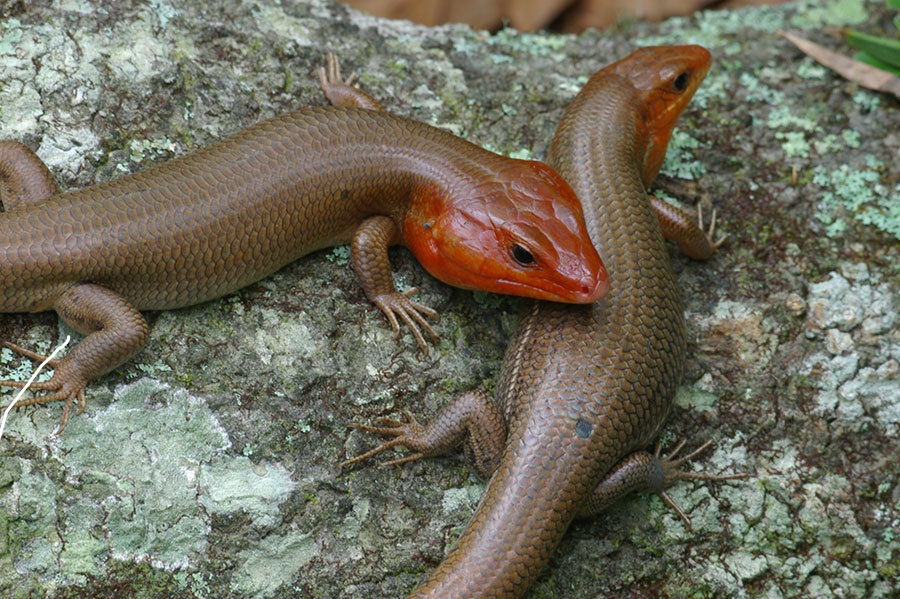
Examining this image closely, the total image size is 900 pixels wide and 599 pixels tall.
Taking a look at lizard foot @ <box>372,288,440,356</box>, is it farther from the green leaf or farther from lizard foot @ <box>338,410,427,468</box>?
the green leaf

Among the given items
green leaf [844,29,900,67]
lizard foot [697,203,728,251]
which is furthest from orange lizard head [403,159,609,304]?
green leaf [844,29,900,67]

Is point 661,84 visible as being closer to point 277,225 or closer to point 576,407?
point 576,407

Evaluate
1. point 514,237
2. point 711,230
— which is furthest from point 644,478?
point 711,230

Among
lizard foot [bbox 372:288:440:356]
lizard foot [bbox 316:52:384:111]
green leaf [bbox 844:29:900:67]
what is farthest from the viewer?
green leaf [bbox 844:29:900:67]

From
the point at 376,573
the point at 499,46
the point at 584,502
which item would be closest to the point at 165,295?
the point at 376,573

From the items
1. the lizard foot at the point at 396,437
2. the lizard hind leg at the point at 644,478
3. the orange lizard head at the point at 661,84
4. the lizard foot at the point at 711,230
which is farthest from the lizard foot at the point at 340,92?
the lizard hind leg at the point at 644,478

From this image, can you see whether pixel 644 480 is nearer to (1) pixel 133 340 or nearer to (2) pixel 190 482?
(2) pixel 190 482
